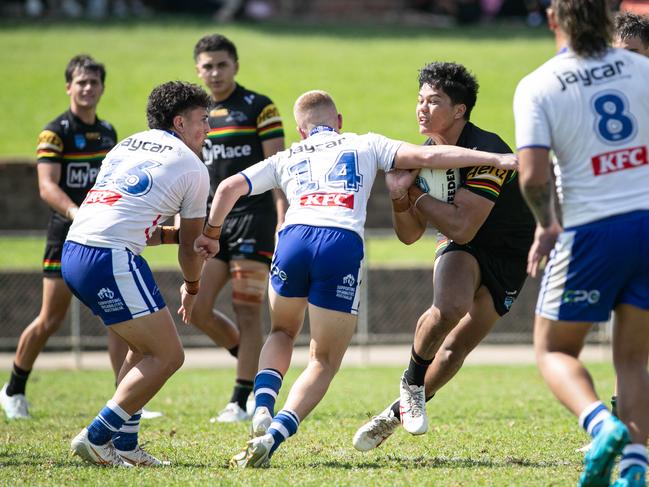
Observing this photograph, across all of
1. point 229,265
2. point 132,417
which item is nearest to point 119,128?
point 229,265

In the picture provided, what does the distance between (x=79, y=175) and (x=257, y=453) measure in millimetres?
4200

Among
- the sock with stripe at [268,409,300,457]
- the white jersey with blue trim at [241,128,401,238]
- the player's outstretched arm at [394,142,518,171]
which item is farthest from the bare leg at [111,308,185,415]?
the player's outstretched arm at [394,142,518,171]

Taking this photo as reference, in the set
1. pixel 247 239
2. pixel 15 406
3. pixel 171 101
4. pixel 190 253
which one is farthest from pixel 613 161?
→ pixel 15 406

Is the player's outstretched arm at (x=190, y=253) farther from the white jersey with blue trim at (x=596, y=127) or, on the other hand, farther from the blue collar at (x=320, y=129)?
the white jersey with blue trim at (x=596, y=127)

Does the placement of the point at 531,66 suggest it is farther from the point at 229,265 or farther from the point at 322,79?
the point at 229,265

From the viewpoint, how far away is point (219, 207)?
5.89 metres

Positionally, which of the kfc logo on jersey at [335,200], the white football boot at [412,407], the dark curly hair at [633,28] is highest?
the dark curly hair at [633,28]

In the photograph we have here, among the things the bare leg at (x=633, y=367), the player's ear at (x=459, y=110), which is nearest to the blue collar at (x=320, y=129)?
the player's ear at (x=459, y=110)

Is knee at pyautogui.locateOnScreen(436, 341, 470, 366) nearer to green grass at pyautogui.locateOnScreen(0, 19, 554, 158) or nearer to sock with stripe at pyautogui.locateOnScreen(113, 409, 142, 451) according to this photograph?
sock with stripe at pyautogui.locateOnScreen(113, 409, 142, 451)

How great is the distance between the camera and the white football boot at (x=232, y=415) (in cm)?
816

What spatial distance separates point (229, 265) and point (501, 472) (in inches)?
150

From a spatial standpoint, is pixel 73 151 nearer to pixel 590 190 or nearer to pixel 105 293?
pixel 105 293

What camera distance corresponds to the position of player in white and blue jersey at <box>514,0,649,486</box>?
15.1ft

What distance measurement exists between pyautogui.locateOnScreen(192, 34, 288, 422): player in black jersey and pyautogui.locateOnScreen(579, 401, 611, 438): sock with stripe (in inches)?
170
